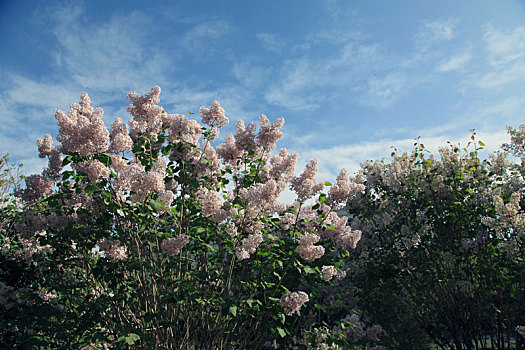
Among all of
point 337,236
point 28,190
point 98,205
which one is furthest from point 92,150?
point 337,236

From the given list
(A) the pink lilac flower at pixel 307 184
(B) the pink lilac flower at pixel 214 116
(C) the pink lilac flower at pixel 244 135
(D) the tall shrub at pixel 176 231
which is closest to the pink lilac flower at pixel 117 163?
(D) the tall shrub at pixel 176 231

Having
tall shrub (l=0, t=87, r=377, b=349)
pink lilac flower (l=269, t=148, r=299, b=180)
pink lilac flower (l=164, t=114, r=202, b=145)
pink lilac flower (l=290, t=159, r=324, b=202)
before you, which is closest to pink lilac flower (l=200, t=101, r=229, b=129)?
tall shrub (l=0, t=87, r=377, b=349)

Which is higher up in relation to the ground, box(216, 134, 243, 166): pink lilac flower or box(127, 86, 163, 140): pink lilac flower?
box(127, 86, 163, 140): pink lilac flower

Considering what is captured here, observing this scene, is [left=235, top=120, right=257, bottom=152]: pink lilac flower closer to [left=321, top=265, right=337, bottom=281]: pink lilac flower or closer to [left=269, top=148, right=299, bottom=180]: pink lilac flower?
[left=269, top=148, right=299, bottom=180]: pink lilac flower

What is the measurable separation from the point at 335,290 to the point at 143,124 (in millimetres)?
4653

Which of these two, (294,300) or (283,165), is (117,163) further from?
(294,300)

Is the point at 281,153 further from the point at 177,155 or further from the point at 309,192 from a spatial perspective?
the point at 177,155

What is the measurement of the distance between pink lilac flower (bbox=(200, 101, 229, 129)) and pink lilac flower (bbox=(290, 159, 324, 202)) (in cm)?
129

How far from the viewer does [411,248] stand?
6949 mm

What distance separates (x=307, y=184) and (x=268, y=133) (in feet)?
3.27

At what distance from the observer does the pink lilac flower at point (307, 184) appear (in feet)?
15.2

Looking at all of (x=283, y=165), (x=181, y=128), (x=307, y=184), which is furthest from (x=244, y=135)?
(x=307, y=184)

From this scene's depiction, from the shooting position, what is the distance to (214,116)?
5090 mm

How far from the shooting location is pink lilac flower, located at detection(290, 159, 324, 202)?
4633 millimetres
